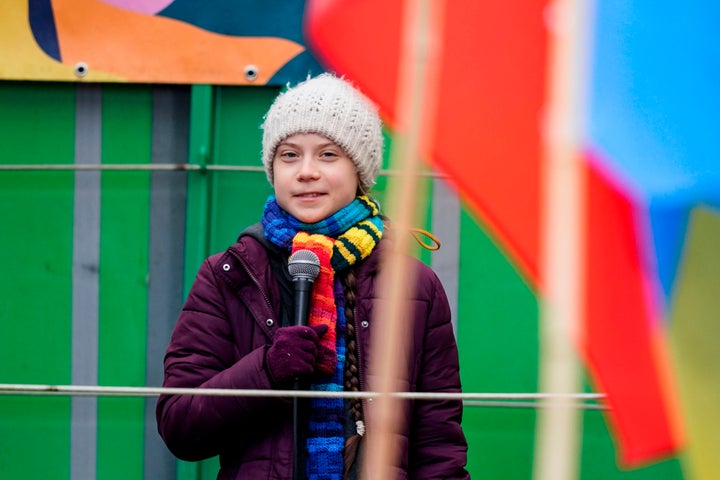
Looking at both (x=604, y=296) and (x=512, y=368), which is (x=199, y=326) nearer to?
(x=604, y=296)

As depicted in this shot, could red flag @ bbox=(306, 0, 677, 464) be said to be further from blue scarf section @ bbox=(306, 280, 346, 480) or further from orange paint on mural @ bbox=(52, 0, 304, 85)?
orange paint on mural @ bbox=(52, 0, 304, 85)

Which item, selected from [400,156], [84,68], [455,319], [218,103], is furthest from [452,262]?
[400,156]

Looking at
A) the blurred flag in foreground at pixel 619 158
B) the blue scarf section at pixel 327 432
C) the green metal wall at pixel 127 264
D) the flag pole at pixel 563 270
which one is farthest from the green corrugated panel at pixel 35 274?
the flag pole at pixel 563 270

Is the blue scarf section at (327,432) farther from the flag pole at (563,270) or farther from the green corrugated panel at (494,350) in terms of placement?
the green corrugated panel at (494,350)

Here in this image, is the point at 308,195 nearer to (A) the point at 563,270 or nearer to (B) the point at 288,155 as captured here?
(B) the point at 288,155

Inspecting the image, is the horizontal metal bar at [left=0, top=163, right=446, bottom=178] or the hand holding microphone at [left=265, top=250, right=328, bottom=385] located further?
the horizontal metal bar at [left=0, top=163, right=446, bottom=178]

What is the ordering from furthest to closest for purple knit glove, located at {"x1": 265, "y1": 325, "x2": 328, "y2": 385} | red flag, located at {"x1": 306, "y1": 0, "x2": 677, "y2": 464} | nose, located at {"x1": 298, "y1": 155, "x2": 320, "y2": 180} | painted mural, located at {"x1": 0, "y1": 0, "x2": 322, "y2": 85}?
painted mural, located at {"x1": 0, "y1": 0, "x2": 322, "y2": 85}, nose, located at {"x1": 298, "y1": 155, "x2": 320, "y2": 180}, purple knit glove, located at {"x1": 265, "y1": 325, "x2": 328, "y2": 385}, red flag, located at {"x1": 306, "y1": 0, "x2": 677, "y2": 464}

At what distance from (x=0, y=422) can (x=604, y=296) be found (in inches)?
90.3

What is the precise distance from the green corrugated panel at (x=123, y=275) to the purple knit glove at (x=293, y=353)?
4.22 feet

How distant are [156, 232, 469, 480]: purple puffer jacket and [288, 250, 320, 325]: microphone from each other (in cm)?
9

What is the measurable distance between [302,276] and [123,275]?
1300mm

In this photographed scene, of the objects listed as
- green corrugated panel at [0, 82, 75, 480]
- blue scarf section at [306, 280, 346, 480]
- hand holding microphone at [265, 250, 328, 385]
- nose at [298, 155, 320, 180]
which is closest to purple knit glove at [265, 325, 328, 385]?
hand holding microphone at [265, 250, 328, 385]

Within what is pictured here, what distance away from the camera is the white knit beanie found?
7.54 feet

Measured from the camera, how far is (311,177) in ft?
7.48
